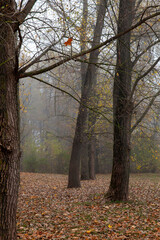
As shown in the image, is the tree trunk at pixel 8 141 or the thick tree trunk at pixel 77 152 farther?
the thick tree trunk at pixel 77 152

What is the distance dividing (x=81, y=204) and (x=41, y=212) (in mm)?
1408

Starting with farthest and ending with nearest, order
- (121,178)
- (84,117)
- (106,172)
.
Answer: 1. (106,172)
2. (84,117)
3. (121,178)

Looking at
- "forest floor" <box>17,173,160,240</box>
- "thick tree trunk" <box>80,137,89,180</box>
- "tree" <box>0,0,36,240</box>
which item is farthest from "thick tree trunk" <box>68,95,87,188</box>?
"tree" <box>0,0,36,240</box>

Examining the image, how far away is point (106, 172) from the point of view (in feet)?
65.6

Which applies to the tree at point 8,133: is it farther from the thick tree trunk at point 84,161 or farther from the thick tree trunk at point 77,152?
the thick tree trunk at point 84,161

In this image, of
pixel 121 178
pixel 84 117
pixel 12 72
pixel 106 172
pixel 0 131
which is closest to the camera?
pixel 0 131

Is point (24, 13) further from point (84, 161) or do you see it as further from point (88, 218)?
point (84, 161)

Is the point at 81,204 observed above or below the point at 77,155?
below

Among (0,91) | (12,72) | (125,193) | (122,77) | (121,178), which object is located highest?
(122,77)

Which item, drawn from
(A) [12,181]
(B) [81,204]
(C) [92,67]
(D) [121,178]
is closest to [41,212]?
(B) [81,204]

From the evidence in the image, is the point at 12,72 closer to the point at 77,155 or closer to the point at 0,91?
the point at 0,91

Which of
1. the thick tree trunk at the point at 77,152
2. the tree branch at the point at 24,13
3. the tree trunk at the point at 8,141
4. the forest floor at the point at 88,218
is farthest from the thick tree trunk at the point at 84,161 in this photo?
the tree branch at the point at 24,13

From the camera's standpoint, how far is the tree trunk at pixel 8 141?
3.55m

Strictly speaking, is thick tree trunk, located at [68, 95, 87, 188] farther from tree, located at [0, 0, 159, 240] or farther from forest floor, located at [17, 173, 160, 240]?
tree, located at [0, 0, 159, 240]
